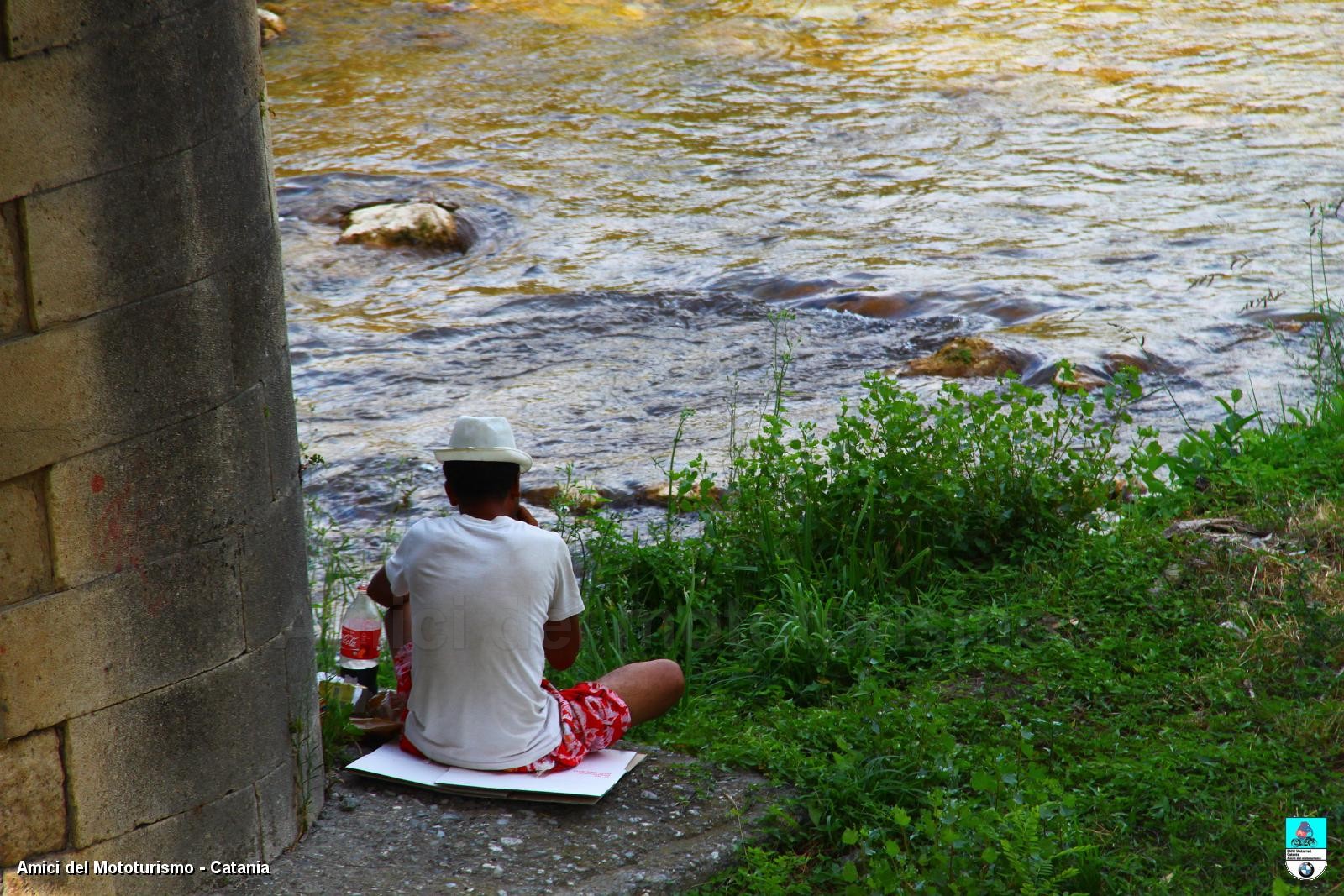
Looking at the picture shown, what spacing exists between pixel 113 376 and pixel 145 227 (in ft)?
1.14

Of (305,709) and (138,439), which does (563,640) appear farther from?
(138,439)

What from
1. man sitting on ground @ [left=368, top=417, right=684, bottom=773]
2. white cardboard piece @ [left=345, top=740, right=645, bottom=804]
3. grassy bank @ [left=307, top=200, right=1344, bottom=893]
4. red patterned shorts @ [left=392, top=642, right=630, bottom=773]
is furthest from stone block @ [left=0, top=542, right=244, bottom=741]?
grassy bank @ [left=307, top=200, right=1344, bottom=893]

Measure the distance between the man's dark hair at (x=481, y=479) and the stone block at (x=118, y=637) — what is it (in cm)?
81

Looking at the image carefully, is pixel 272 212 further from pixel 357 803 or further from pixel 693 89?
pixel 693 89

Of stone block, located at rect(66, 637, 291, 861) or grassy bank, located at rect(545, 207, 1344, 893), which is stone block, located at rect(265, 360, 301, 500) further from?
grassy bank, located at rect(545, 207, 1344, 893)

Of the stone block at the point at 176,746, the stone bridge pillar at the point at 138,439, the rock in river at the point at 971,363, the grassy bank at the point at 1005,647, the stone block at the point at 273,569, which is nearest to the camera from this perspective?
the stone bridge pillar at the point at 138,439

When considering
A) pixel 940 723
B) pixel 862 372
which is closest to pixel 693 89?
pixel 862 372

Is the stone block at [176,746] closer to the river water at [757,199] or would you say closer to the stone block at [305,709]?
the stone block at [305,709]

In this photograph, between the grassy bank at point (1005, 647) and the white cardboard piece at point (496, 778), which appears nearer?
the grassy bank at point (1005, 647)

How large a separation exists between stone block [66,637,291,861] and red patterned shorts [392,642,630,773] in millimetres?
724

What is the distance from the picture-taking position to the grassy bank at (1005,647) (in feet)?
12.5

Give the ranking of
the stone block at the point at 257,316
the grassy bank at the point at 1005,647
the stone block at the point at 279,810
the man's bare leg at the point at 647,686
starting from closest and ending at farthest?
the stone block at the point at 257,316 → the stone block at the point at 279,810 → the grassy bank at the point at 1005,647 → the man's bare leg at the point at 647,686

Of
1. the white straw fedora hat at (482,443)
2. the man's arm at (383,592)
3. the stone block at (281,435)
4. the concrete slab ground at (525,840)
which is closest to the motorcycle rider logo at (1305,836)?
the concrete slab ground at (525,840)

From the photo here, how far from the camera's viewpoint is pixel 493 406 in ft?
29.4
